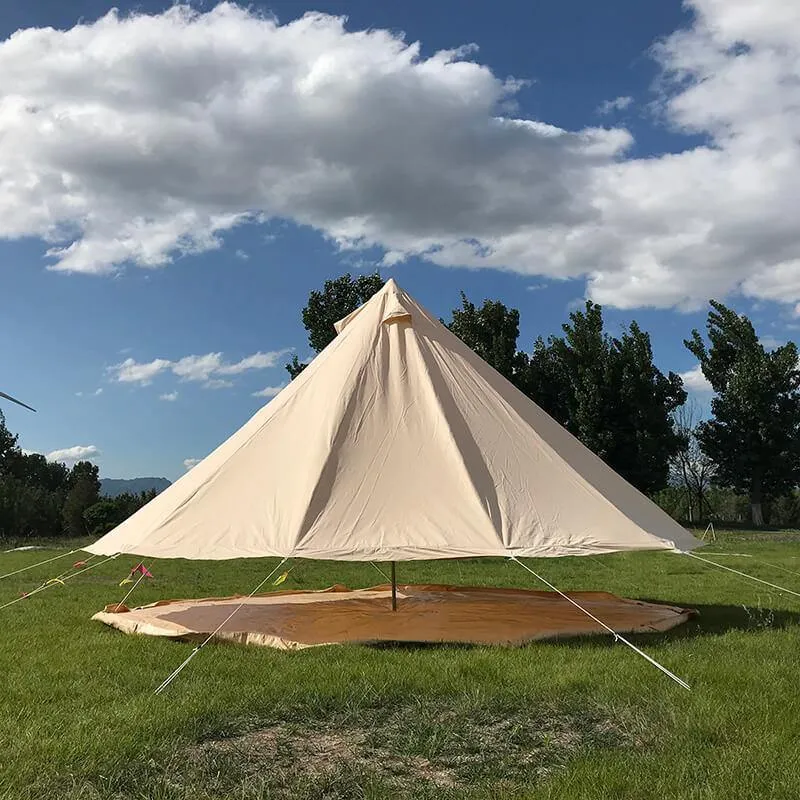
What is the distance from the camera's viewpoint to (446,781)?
9.53 ft

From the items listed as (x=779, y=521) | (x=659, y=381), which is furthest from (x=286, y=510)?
(x=779, y=521)

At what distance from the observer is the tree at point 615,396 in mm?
24188

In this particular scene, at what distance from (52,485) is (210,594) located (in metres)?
Result: 36.2

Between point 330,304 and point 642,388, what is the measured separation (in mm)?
9718

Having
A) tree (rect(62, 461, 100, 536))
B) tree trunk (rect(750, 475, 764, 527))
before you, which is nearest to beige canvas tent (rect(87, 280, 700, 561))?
tree (rect(62, 461, 100, 536))

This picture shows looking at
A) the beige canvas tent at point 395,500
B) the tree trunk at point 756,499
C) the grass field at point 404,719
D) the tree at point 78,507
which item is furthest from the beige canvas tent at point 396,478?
the tree trunk at point 756,499

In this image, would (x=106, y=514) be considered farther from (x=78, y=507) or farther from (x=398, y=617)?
(x=398, y=617)

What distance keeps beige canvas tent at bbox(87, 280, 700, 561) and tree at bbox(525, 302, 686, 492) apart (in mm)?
17848

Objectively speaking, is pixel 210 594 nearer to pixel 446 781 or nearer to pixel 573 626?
pixel 573 626

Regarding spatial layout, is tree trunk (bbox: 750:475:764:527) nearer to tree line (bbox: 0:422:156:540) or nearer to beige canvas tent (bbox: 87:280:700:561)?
tree line (bbox: 0:422:156:540)

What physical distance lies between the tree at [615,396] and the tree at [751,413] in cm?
202

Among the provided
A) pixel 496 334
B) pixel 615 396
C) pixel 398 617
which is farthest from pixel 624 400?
pixel 398 617

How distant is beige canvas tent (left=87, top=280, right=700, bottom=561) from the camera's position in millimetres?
5070

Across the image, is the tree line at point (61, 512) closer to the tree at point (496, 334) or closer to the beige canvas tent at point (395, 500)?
the tree at point (496, 334)
